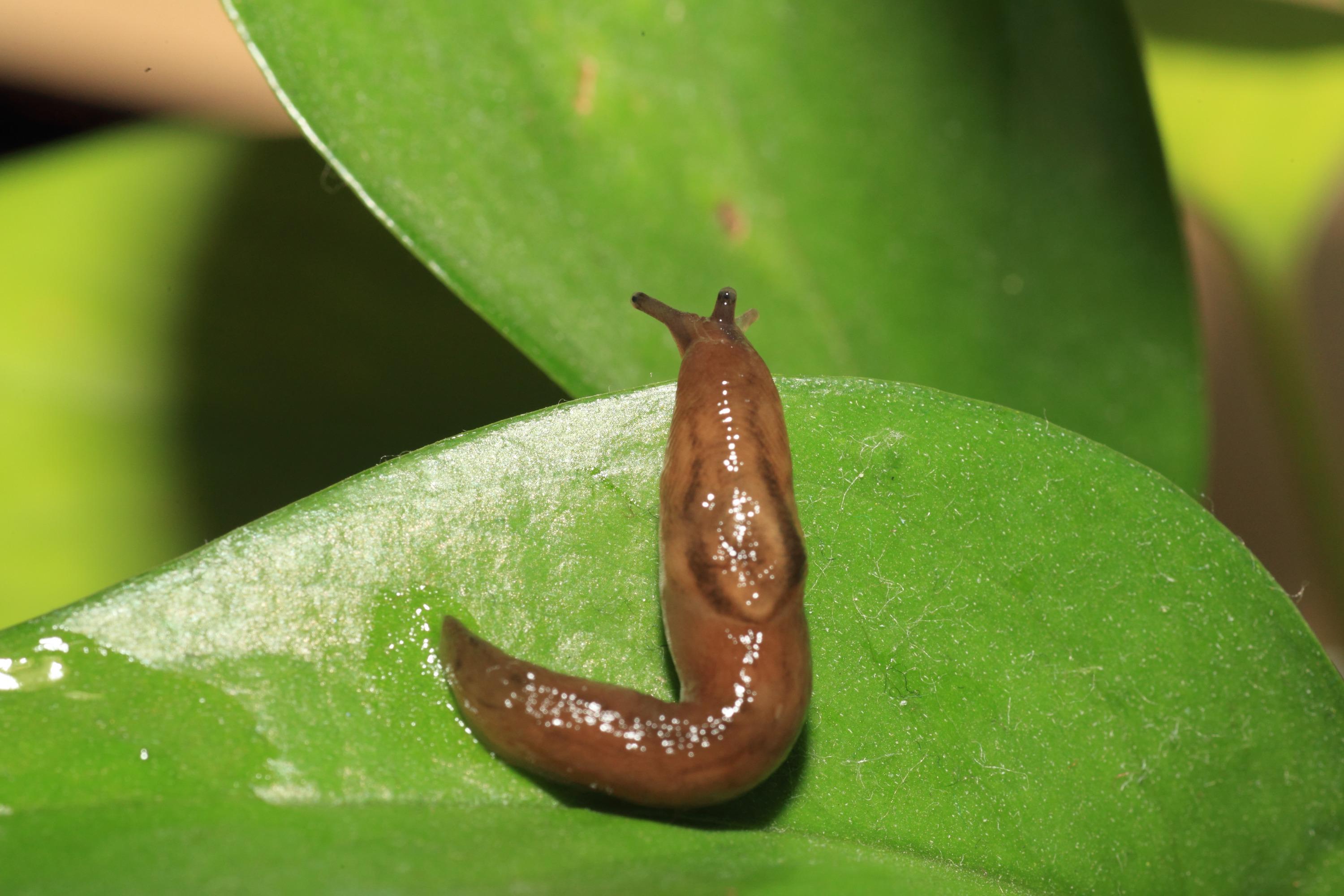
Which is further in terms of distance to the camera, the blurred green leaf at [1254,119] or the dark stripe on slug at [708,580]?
the blurred green leaf at [1254,119]

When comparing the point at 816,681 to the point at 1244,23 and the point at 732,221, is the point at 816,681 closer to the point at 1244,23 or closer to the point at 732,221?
the point at 732,221

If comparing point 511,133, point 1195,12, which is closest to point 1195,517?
point 511,133

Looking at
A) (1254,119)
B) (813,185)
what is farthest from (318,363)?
(1254,119)

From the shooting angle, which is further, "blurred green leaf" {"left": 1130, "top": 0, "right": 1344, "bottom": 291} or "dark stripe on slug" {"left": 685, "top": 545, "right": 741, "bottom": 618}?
"blurred green leaf" {"left": 1130, "top": 0, "right": 1344, "bottom": 291}

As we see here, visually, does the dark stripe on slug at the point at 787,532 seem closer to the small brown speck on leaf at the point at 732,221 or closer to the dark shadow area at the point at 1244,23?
the small brown speck on leaf at the point at 732,221

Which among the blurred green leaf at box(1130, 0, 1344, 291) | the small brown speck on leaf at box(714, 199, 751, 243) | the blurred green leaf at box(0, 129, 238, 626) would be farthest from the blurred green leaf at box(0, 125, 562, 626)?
the blurred green leaf at box(1130, 0, 1344, 291)

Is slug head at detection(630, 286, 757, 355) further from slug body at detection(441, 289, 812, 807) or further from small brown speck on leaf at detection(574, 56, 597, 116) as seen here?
small brown speck on leaf at detection(574, 56, 597, 116)

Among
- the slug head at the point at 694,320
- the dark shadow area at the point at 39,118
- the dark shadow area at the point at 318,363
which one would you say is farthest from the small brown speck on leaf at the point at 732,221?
the dark shadow area at the point at 39,118
